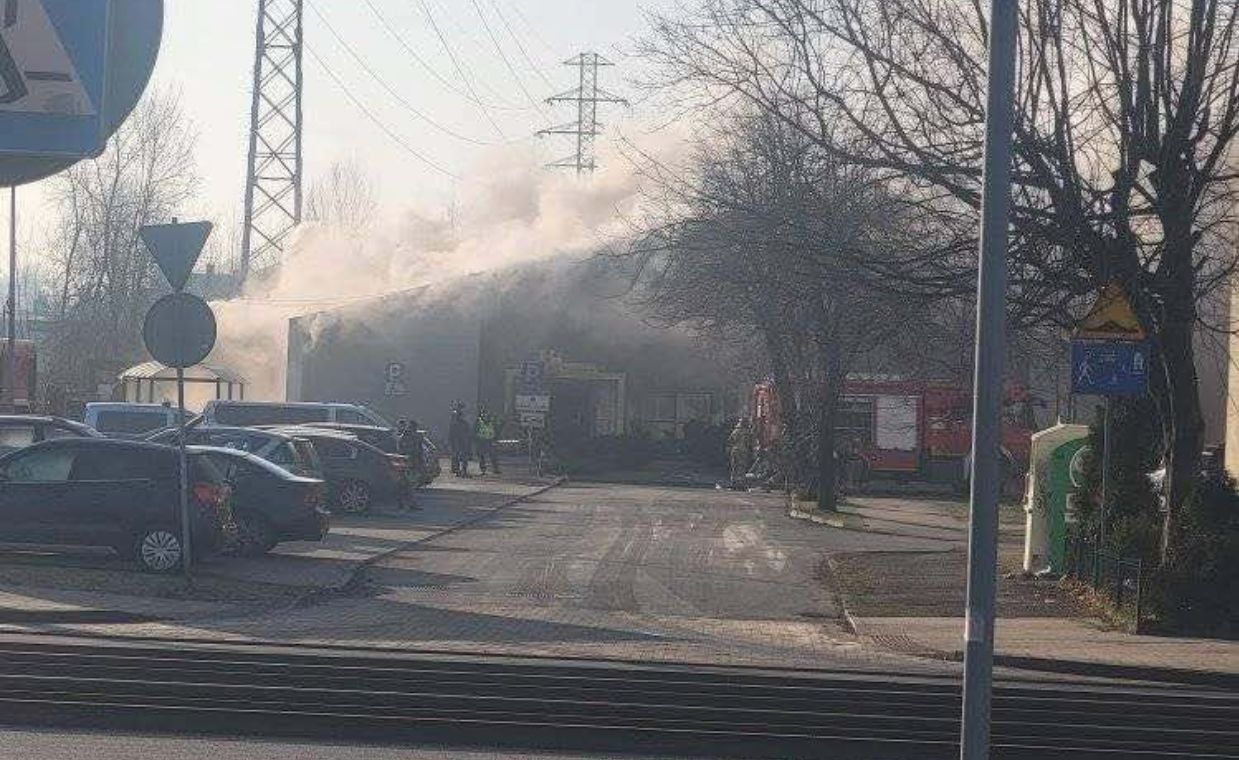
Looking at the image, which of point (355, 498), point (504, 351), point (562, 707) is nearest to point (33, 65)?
point (562, 707)

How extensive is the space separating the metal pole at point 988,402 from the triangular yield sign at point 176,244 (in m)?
13.4

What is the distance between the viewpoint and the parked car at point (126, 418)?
3697 centimetres

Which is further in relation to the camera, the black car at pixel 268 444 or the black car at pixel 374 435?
the black car at pixel 374 435

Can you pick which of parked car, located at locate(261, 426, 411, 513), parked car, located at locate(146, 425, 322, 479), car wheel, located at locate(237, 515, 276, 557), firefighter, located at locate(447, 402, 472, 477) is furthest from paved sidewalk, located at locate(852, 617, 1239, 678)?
firefighter, located at locate(447, 402, 472, 477)

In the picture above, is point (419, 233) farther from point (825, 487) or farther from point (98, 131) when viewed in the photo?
point (98, 131)

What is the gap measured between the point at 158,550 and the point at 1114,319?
10.6 metres

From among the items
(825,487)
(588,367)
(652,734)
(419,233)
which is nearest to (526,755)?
(652,734)

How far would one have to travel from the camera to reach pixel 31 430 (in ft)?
90.0

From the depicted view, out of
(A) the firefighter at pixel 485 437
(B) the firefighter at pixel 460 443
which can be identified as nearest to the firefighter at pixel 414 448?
(B) the firefighter at pixel 460 443

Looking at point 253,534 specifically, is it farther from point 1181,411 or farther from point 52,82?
point 52,82

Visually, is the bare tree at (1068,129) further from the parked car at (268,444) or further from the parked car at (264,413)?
the parked car at (264,413)

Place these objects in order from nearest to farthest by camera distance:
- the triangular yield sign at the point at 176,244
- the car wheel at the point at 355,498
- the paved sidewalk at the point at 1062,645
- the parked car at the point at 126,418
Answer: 1. the paved sidewalk at the point at 1062,645
2. the triangular yield sign at the point at 176,244
3. the car wheel at the point at 355,498
4. the parked car at the point at 126,418

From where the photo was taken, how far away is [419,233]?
70.6 meters

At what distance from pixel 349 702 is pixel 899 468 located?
40.1m
